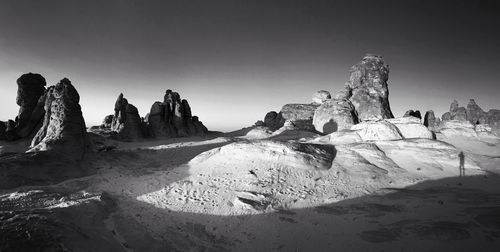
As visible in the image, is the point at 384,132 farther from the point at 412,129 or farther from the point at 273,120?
the point at 273,120

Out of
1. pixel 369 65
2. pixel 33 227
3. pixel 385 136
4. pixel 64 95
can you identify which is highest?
pixel 369 65

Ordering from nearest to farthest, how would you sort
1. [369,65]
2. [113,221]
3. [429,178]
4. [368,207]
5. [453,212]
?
1. [113,221]
2. [453,212]
3. [368,207]
4. [429,178]
5. [369,65]

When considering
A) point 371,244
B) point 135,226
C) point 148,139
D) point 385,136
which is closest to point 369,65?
point 385,136

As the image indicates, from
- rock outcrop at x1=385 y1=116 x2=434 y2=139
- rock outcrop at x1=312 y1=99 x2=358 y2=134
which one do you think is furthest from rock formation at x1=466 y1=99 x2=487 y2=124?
rock outcrop at x1=385 y1=116 x2=434 y2=139

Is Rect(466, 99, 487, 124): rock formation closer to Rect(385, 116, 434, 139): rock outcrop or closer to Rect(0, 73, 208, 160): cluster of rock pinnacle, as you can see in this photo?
Rect(385, 116, 434, 139): rock outcrop

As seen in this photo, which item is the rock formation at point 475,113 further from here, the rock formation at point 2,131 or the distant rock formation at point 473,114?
the rock formation at point 2,131

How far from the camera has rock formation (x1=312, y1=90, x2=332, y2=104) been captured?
6800 cm

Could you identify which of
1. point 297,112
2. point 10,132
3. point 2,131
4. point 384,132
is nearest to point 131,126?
point 10,132

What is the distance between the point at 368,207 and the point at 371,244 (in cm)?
319

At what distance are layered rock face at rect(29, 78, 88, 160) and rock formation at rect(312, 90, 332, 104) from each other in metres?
61.0

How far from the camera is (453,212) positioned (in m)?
9.48

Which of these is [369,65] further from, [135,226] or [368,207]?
[135,226]

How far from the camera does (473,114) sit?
6706 cm

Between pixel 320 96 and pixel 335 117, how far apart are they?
31.4 meters
